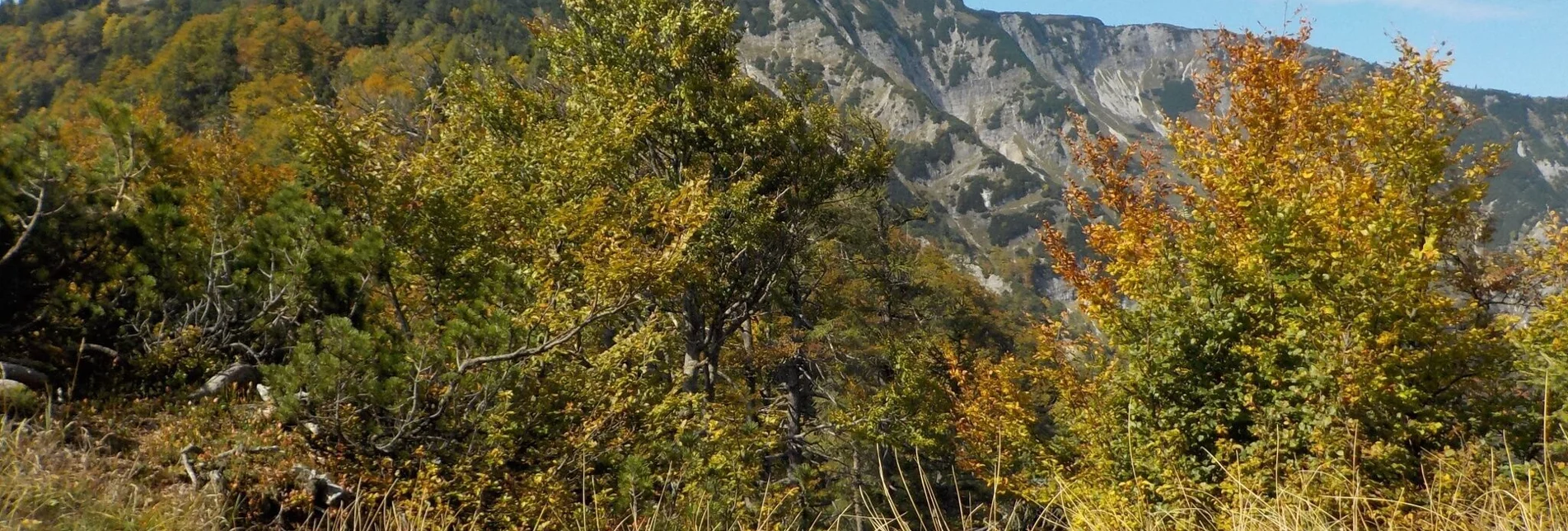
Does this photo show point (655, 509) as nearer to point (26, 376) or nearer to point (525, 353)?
point (525, 353)

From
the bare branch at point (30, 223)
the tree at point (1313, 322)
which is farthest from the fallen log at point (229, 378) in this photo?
the tree at point (1313, 322)

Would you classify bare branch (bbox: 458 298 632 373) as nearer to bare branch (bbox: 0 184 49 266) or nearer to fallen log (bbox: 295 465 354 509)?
fallen log (bbox: 295 465 354 509)

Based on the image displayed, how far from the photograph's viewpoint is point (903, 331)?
2520cm

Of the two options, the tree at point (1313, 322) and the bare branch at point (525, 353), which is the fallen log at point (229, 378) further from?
the tree at point (1313, 322)

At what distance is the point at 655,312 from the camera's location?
9695mm

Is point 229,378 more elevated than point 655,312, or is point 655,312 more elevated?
point 655,312

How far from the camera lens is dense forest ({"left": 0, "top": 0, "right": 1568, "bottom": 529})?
614 cm

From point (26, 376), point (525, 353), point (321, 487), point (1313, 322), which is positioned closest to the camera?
point (321, 487)

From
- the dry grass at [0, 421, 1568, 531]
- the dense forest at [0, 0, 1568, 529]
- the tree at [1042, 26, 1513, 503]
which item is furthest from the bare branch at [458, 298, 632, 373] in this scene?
the tree at [1042, 26, 1513, 503]

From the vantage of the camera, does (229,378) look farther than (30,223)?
Yes

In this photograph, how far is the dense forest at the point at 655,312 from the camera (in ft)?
20.1

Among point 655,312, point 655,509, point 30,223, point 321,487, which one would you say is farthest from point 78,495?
point 655,312

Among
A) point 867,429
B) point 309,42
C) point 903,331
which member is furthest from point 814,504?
point 309,42

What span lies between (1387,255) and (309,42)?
83.2 meters
